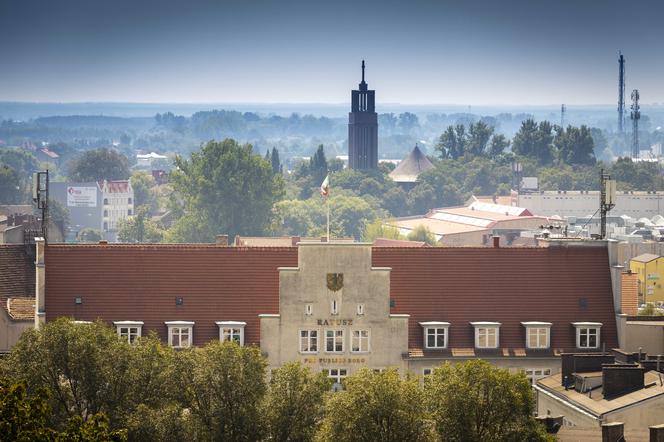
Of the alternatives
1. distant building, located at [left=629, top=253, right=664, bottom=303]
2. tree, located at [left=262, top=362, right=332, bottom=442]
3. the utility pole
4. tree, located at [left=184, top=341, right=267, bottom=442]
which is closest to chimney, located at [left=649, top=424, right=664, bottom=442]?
tree, located at [left=262, top=362, right=332, bottom=442]

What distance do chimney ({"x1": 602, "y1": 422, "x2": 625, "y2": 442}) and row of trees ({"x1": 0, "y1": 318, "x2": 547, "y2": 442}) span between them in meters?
2.31

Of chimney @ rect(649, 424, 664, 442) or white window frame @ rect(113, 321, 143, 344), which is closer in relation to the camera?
chimney @ rect(649, 424, 664, 442)

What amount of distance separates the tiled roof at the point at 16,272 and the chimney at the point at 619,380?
30792 mm

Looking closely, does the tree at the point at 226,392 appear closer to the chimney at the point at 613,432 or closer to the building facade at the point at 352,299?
the chimney at the point at 613,432

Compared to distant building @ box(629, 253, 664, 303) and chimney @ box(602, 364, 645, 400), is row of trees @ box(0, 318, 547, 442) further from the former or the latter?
distant building @ box(629, 253, 664, 303)

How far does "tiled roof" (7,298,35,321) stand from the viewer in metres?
88.1

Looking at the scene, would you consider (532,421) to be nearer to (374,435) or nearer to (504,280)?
(374,435)

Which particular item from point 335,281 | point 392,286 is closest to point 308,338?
point 335,281

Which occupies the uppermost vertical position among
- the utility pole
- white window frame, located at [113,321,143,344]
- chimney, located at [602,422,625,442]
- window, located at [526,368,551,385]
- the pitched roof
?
the utility pole

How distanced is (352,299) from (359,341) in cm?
171

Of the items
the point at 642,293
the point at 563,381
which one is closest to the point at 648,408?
the point at 563,381

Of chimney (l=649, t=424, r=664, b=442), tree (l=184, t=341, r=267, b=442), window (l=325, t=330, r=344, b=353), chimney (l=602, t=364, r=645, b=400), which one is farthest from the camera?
window (l=325, t=330, r=344, b=353)

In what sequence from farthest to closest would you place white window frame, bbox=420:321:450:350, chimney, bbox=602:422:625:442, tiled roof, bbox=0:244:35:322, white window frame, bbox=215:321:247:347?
tiled roof, bbox=0:244:35:322, white window frame, bbox=420:321:450:350, white window frame, bbox=215:321:247:347, chimney, bbox=602:422:625:442

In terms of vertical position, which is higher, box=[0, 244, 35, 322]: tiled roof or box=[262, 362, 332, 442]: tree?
box=[0, 244, 35, 322]: tiled roof
